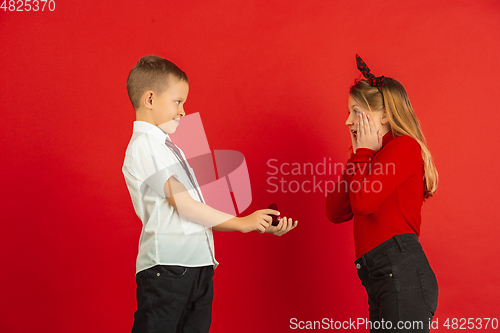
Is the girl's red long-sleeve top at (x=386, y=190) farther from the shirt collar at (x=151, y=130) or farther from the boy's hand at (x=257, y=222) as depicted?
the shirt collar at (x=151, y=130)

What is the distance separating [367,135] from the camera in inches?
47.3

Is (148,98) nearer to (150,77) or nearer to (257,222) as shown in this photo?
(150,77)

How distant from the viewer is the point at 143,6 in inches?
70.8

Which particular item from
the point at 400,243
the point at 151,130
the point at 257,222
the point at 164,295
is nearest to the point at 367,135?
the point at 400,243

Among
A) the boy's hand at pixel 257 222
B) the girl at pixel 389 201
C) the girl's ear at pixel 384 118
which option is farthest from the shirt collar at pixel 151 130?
the girl's ear at pixel 384 118

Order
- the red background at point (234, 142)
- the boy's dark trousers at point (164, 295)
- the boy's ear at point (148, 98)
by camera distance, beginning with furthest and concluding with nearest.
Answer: the red background at point (234, 142), the boy's ear at point (148, 98), the boy's dark trousers at point (164, 295)

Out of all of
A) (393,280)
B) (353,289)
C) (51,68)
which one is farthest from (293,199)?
(51,68)

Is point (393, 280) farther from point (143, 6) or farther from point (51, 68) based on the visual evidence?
point (51, 68)

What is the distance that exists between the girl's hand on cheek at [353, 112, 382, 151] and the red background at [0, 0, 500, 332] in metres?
0.57

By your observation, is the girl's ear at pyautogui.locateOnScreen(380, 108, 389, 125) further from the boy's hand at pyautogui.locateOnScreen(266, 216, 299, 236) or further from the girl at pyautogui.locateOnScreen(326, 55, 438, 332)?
the boy's hand at pyautogui.locateOnScreen(266, 216, 299, 236)

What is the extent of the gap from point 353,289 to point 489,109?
101 centimetres

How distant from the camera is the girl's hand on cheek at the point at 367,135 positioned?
3.94 feet

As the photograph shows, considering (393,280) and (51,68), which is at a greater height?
(51,68)

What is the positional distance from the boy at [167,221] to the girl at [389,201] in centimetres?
25
